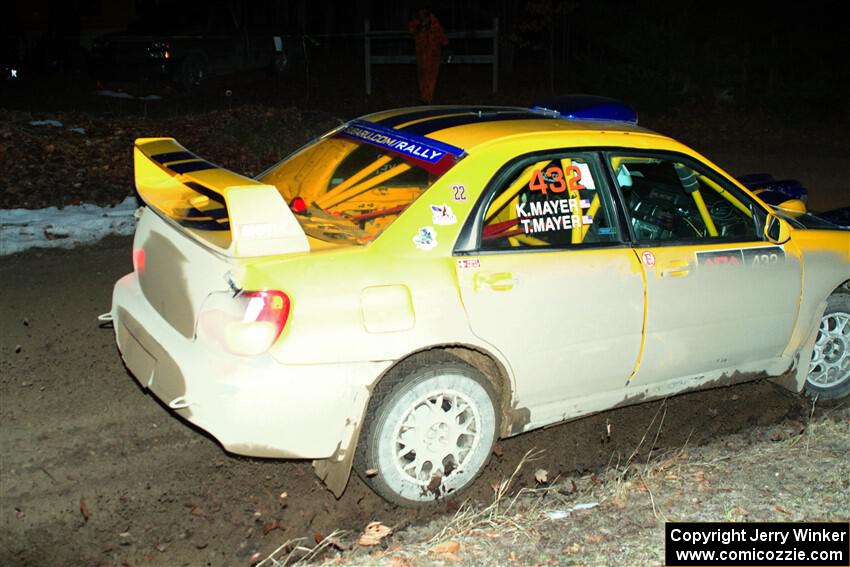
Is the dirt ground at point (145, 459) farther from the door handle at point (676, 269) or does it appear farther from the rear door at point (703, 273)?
the door handle at point (676, 269)

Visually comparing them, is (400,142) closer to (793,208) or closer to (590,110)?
(590,110)

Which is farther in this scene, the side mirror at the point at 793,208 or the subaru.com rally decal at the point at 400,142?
the side mirror at the point at 793,208

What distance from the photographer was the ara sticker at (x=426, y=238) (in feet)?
13.4

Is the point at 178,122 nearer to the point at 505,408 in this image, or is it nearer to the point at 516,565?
the point at 505,408

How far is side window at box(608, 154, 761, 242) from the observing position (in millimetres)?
4930

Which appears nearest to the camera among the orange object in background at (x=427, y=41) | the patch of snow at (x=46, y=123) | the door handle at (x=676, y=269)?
the door handle at (x=676, y=269)

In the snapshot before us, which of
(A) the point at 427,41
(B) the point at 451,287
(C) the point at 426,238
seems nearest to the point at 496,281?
(B) the point at 451,287

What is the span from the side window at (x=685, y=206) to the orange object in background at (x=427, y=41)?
12.3 meters

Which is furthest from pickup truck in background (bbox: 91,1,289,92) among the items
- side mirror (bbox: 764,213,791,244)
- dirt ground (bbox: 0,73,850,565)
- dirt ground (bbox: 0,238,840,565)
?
side mirror (bbox: 764,213,791,244)

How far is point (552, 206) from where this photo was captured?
178 inches

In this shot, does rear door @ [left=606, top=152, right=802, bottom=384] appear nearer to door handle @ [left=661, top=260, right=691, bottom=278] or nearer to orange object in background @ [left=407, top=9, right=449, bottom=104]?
door handle @ [left=661, top=260, right=691, bottom=278]

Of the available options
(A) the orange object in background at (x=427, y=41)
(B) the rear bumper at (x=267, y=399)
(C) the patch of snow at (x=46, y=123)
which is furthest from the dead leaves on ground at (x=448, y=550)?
(A) the orange object in background at (x=427, y=41)

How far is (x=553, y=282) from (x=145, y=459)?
2186 millimetres

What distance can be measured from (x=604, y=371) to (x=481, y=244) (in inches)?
37.8
